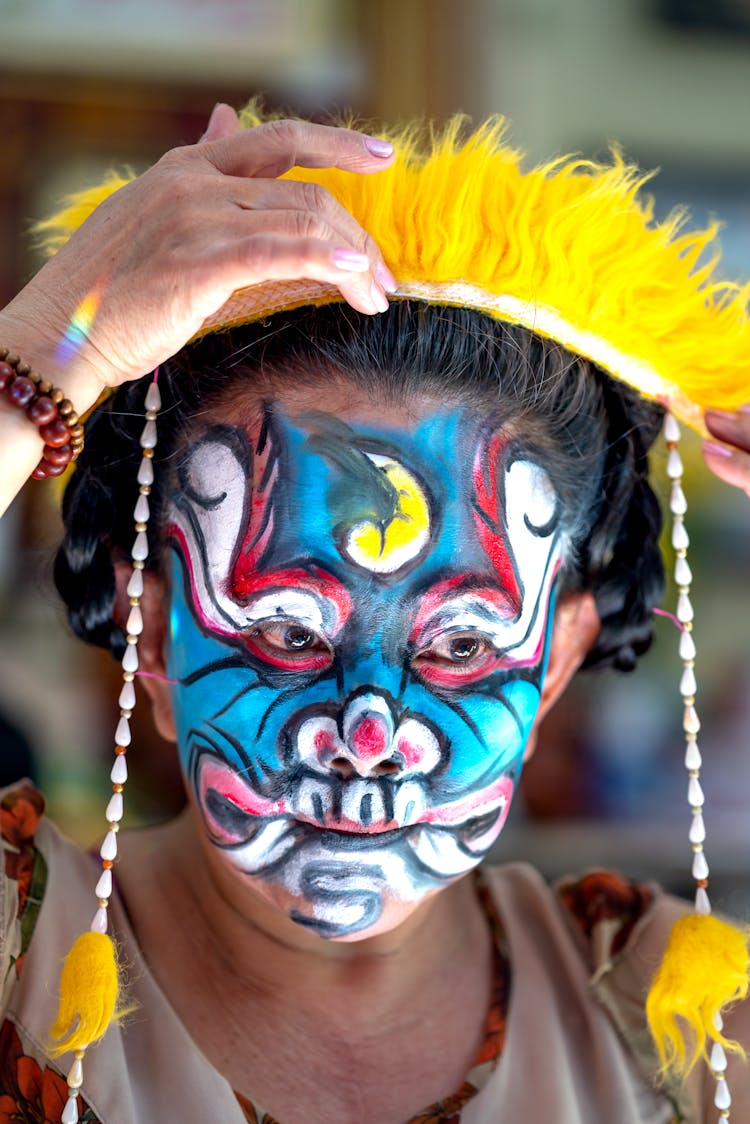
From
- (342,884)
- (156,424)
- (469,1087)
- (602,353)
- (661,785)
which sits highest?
(602,353)

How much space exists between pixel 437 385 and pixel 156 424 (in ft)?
1.01

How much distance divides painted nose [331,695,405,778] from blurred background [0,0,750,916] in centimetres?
180

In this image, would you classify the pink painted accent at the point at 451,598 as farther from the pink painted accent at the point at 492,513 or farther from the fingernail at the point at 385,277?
the fingernail at the point at 385,277

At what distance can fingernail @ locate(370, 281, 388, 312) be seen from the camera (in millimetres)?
1163

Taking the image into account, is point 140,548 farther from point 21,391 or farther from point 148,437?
point 21,391

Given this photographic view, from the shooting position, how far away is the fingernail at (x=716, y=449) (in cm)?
142

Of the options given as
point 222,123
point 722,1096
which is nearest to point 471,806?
point 722,1096

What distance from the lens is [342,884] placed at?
4.11 feet

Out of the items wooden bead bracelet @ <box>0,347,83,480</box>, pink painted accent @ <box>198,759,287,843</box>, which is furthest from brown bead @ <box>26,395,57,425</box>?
pink painted accent @ <box>198,759,287,843</box>

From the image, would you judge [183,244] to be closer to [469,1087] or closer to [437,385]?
[437,385]

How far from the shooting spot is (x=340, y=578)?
1.27 meters

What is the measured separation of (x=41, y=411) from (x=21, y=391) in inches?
1.0

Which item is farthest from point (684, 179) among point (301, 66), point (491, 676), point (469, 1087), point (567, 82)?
point (469, 1087)

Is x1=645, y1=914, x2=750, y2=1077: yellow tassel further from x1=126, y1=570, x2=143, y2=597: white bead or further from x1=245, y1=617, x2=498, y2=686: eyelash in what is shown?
x1=126, y1=570, x2=143, y2=597: white bead
